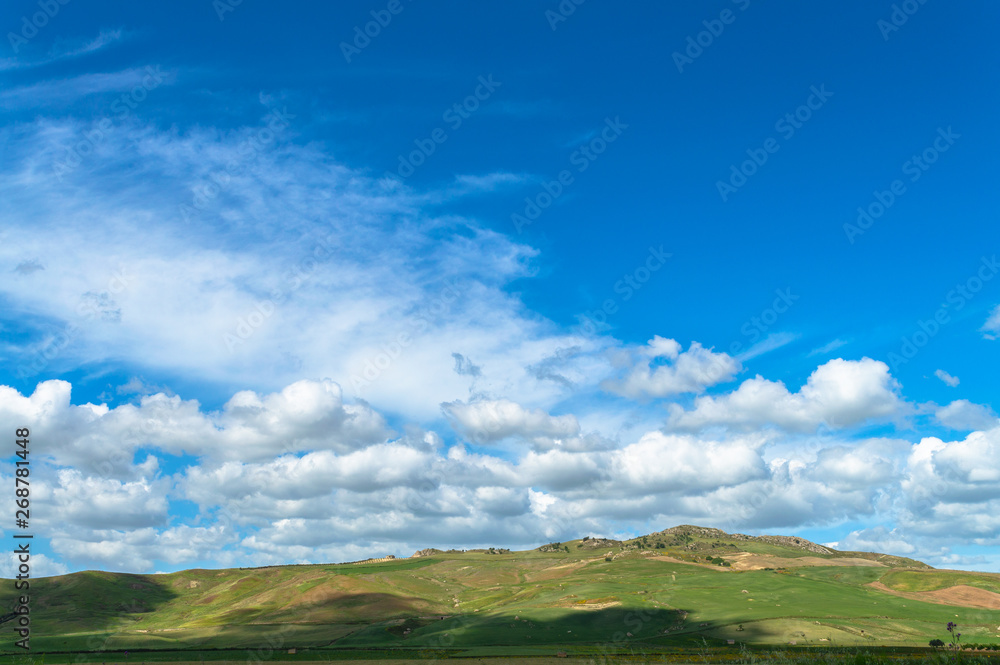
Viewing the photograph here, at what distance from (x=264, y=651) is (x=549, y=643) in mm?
57410

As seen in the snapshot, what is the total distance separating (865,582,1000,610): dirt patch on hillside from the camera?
6727 inches

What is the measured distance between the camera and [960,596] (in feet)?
586

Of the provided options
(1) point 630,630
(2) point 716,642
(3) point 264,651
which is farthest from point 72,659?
(2) point 716,642

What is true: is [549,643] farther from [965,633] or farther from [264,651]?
[965,633]

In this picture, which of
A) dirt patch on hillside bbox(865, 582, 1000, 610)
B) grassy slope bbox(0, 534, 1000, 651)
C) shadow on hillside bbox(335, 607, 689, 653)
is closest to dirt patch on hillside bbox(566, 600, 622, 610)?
grassy slope bbox(0, 534, 1000, 651)

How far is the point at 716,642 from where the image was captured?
4870 inches

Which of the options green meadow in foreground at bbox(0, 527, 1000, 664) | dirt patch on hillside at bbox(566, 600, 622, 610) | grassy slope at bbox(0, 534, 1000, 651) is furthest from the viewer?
dirt patch on hillside at bbox(566, 600, 622, 610)

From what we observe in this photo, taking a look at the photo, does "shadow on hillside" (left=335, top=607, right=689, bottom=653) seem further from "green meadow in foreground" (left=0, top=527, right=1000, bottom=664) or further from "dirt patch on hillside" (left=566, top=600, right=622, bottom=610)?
"dirt patch on hillside" (left=566, top=600, right=622, bottom=610)

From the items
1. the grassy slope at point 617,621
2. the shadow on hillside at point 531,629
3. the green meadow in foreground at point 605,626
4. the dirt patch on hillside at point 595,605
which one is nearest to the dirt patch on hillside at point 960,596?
the green meadow in foreground at point 605,626

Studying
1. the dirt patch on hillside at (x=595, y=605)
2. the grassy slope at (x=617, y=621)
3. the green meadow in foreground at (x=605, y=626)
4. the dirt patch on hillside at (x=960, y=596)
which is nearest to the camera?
the green meadow in foreground at (x=605, y=626)

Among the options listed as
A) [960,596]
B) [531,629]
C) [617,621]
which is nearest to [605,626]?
[617,621]

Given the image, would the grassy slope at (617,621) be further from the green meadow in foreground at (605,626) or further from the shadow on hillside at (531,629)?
the green meadow in foreground at (605,626)

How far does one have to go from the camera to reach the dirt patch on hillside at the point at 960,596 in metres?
171

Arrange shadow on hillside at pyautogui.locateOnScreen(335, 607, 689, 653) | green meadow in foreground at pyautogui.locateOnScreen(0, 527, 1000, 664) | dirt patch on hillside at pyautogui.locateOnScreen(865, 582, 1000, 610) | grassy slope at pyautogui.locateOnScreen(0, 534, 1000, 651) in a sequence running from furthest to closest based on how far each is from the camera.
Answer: dirt patch on hillside at pyautogui.locateOnScreen(865, 582, 1000, 610), shadow on hillside at pyautogui.locateOnScreen(335, 607, 689, 653), grassy slope at pyautogui.locateOnScreen(0, 534, 1000, 651), green meadow in foreground at pyautogui.locateOnScreen(0, 527, 1000, 664)
